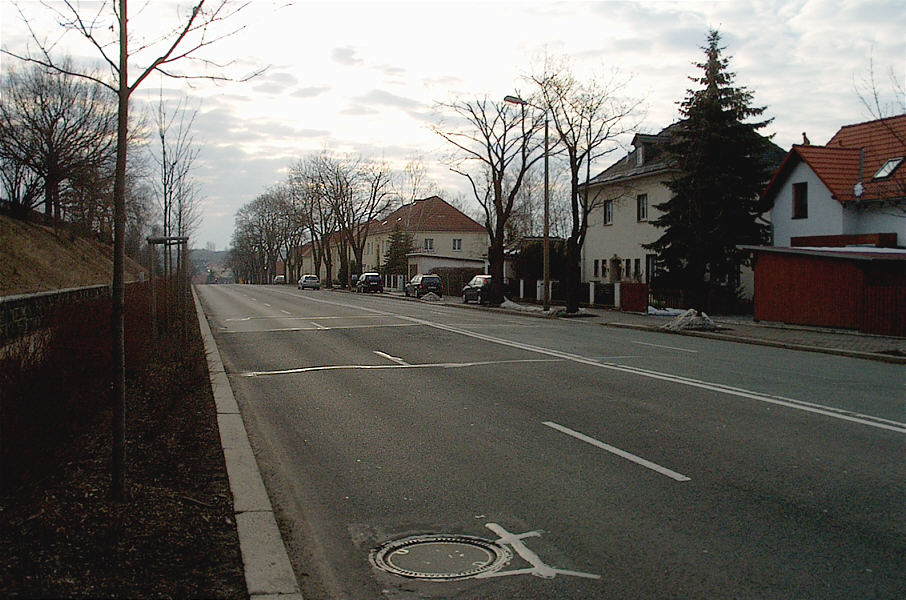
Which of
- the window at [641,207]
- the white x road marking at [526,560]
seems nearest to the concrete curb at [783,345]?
the white x road marking at [526,560]

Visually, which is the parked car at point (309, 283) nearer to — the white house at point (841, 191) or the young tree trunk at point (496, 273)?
the young tree trunk at point (496, 273)

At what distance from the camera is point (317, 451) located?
7871 mm

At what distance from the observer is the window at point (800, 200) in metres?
31.5

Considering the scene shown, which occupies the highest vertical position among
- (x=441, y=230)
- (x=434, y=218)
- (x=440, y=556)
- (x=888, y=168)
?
(x=434, y=218)

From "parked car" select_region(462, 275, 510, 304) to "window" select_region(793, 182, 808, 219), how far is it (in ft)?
51.7

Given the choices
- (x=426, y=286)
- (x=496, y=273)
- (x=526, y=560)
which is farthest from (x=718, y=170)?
(x=526, y=560)

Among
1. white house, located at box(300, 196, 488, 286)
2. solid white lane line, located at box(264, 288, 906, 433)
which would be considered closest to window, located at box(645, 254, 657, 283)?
solid white lane line, located at box(264, 288, 906, 433)

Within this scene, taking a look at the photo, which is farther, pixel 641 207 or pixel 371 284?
pixel 371 284

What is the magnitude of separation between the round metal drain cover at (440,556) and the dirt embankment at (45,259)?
2293cm

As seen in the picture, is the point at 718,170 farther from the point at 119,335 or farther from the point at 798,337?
the point at 119,335

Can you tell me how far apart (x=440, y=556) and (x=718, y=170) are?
97.7ft

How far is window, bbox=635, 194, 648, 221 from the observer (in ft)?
136

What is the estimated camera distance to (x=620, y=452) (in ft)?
24.6

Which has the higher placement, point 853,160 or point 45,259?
point 853,160
